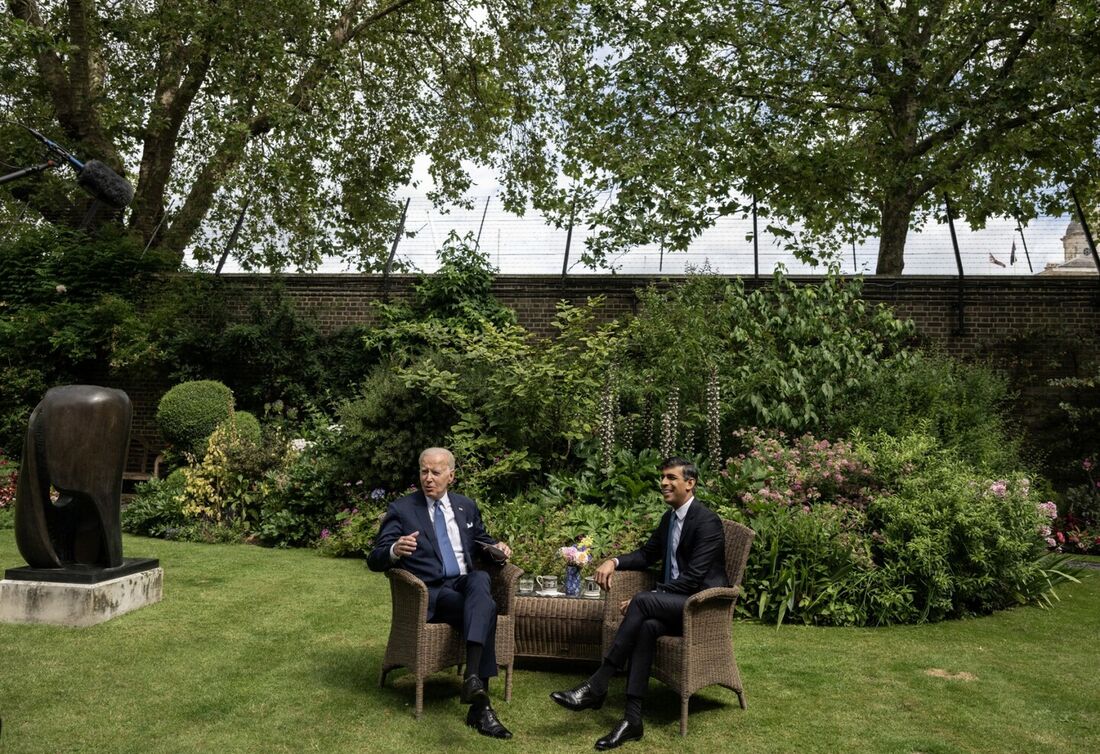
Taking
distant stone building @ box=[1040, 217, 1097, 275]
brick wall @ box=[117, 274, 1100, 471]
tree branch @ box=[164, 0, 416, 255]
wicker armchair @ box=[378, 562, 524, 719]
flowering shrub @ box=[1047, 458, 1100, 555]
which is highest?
tree branch @ box=[164, 0, 416, 255]

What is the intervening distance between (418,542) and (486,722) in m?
1.01

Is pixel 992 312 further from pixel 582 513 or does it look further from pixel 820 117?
pixel 582 513

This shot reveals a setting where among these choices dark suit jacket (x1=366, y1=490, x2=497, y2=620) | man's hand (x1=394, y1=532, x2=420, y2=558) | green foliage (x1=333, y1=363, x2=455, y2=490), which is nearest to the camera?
man's hand (x1=394, y1=532, x2=420, y2=558)

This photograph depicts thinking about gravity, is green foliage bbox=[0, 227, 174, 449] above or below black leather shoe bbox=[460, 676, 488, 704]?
above

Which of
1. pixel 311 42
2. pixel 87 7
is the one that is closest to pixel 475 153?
pixel 311 42

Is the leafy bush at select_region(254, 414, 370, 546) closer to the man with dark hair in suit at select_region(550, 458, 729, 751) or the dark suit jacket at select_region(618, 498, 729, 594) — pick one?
the man with dark hair in suit at select_region(550, 458, 729, 751)

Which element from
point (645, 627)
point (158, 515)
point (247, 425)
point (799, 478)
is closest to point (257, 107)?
point (247, 425)

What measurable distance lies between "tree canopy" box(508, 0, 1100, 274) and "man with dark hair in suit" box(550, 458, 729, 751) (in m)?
9.46

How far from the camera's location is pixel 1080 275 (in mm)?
12305

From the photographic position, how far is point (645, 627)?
4.40 m

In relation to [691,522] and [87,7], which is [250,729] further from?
[87,7]

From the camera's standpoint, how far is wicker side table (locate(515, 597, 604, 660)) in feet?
17.0

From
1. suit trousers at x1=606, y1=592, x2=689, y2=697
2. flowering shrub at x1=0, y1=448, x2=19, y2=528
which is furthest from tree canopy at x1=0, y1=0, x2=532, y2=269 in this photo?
suit trousers at x1=606, y1=592, x2=689, y2=697

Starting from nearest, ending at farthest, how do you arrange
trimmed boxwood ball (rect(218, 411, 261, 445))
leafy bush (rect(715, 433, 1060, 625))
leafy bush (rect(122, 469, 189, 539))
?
leafy bush (rect(715, 433, 1060, 625)) → leafy bush (rect(122, 469, 189, 539)) → trimmed boxwood ball (rect(218, 411, 261, 445))
